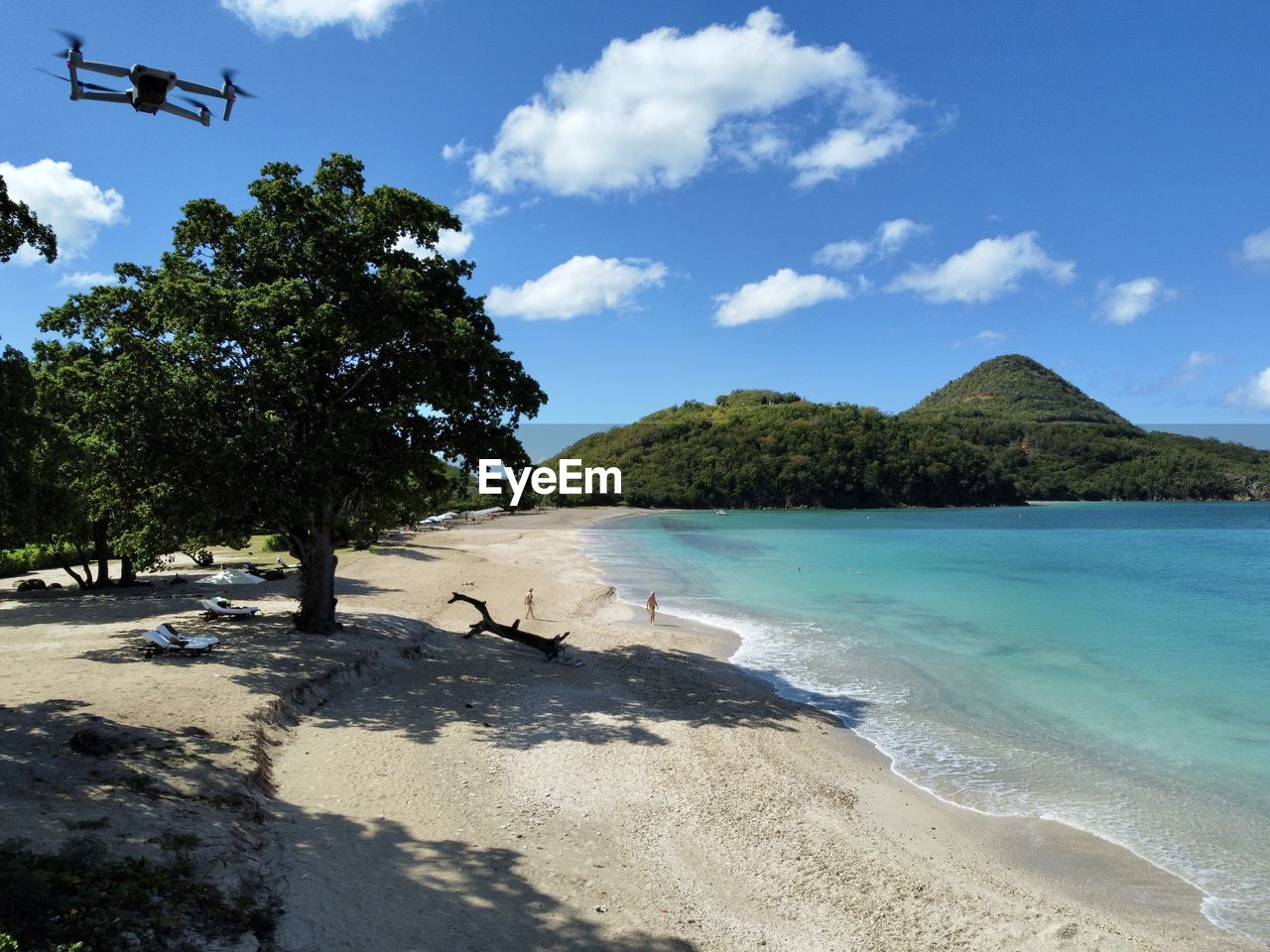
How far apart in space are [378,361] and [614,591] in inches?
736

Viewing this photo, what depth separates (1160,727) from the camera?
613 inches

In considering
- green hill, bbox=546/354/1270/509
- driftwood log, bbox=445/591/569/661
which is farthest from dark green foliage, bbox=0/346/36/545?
green hill, bbox=546/354/1270/509

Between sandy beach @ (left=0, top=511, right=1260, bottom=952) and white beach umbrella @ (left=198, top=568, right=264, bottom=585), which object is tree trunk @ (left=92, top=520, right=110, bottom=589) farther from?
sandy beach @ (left=0, top=511, right=1260, bottom=952)

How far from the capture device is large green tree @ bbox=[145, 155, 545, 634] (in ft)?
46.6

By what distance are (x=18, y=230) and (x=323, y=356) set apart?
5.85 metres

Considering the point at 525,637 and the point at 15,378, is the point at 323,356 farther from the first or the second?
the point at 525,637

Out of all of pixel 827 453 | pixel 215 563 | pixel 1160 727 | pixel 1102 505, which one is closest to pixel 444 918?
pixel 1160 727

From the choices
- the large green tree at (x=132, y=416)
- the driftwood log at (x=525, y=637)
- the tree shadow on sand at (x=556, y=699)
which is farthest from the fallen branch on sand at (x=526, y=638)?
the large green tree at (x=132, y=416)

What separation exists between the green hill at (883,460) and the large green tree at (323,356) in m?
102

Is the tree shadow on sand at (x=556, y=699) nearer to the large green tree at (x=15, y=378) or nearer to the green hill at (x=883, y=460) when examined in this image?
the large green tree at (x=15, y=378)

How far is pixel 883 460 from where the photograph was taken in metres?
134

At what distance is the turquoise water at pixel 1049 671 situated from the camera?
1125cm

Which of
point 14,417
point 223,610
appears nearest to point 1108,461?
point 223,610

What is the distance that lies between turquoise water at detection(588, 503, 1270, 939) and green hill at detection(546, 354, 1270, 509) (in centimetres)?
7501
